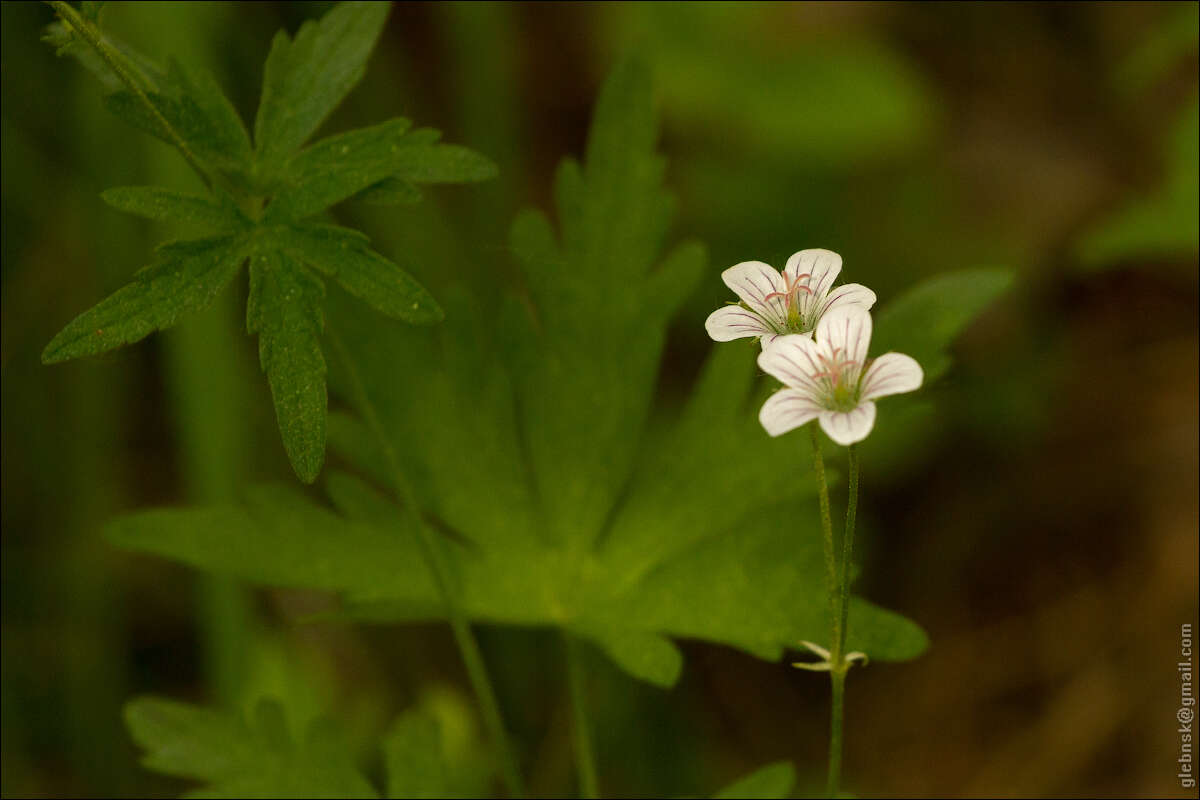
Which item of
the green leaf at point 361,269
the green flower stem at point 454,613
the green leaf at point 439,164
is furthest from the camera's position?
the green flower stem at point 454,613

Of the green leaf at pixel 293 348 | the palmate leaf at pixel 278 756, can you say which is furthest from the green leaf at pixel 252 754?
the green leaf at pixel 293 348

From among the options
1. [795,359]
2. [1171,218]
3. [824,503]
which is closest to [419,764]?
[824,503]

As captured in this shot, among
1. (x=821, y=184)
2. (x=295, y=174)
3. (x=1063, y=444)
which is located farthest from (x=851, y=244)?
(x=295, y=174)

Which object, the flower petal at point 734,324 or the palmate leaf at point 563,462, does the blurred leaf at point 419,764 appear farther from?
the flower petal at point 734,324

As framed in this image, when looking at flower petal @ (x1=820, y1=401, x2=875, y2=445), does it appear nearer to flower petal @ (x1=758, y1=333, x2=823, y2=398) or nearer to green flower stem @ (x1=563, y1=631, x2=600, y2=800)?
flower petal @ (x1=758, y1=333, x2=823, y2=398)

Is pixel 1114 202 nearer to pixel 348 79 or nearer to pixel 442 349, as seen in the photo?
pixel 442 349

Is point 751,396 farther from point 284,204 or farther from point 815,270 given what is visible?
point 284,204
